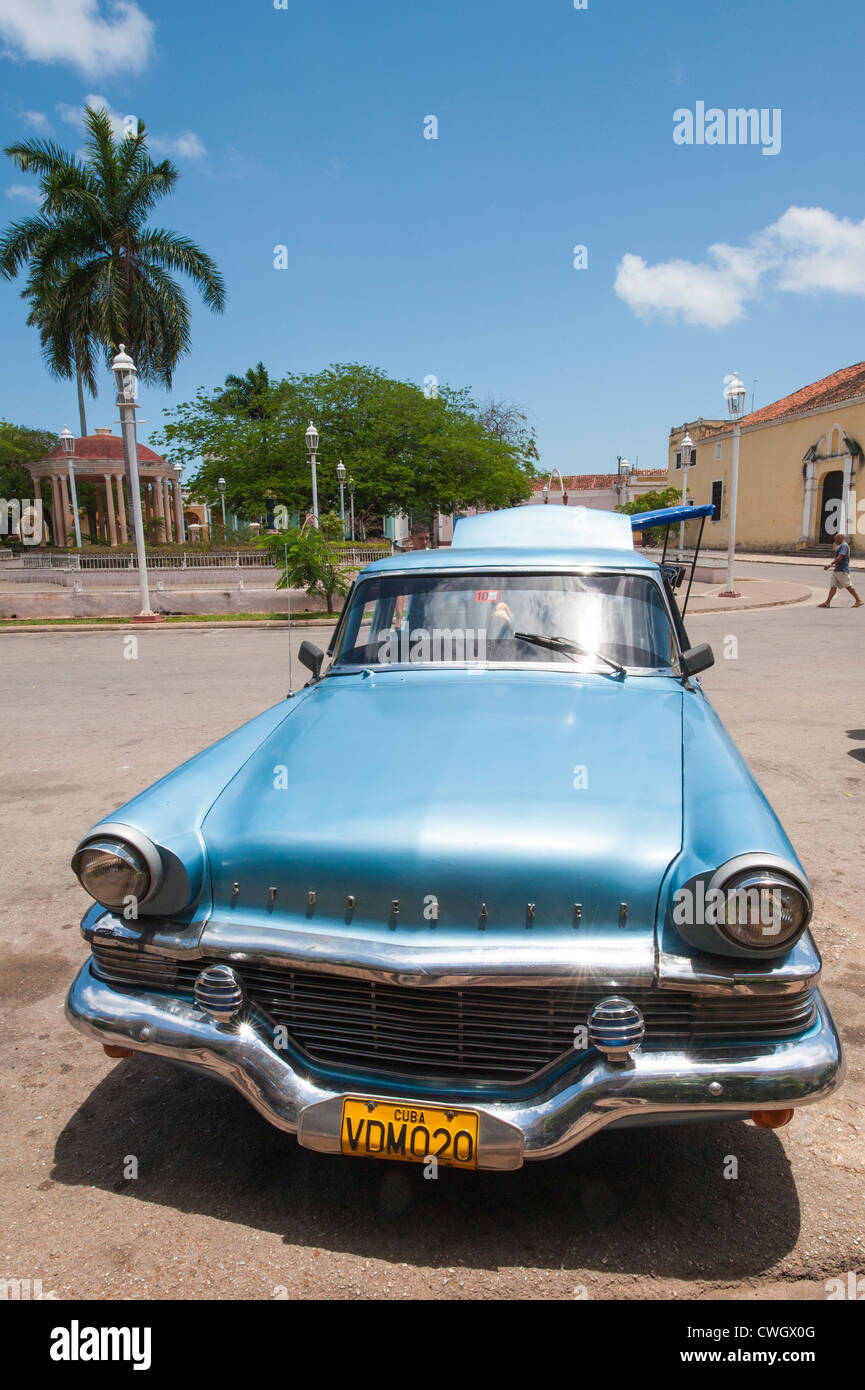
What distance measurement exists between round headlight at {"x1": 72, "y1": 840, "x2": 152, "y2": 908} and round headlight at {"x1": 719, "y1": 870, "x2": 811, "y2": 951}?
1465 mm

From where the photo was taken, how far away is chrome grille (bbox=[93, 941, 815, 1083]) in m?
2.06

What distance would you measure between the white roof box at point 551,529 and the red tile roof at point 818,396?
36449 millimetres

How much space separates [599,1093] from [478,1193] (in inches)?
24.5

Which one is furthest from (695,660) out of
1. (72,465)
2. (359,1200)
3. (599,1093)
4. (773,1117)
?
(72,465)

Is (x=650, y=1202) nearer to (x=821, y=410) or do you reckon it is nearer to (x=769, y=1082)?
(x=769, y=1082)

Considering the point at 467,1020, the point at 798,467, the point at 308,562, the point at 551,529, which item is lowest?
the point at 467,1020

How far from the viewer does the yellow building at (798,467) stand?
38031mm

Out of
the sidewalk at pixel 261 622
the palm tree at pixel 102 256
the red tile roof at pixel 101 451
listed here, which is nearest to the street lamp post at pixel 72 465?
the red tile roof at pixel 101 451

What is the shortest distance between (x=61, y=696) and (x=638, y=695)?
8.18m

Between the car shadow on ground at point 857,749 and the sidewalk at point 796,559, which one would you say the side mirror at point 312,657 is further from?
the sidewalk at point 796,559

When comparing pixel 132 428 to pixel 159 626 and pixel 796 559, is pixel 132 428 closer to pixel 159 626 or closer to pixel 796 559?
pixel 159 626

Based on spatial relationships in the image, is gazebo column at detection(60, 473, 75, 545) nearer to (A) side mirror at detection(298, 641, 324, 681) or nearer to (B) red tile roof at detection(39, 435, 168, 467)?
(B) red tile roof at detection(39, 435, 168, 467)

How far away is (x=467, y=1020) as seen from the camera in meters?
2.10

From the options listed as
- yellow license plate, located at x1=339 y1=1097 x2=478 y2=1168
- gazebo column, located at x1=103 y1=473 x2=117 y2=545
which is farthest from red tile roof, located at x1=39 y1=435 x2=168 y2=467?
yellow license plate, located at x1=339 y1=1097 x2=478 y2=1168
